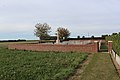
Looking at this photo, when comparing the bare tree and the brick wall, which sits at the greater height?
the bare tree

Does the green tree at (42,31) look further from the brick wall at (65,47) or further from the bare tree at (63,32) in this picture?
the brick wall at (65,47)

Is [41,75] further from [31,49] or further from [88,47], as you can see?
[31,49]

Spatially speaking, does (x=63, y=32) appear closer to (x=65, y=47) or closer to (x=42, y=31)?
(x=42, y=31)

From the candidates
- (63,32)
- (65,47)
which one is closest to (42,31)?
(63,32)

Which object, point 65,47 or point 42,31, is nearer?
point 65,47

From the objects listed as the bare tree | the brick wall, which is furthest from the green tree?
the brick wall

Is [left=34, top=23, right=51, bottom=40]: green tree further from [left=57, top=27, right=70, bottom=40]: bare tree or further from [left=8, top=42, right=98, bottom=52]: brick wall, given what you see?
[left=8, top=42, right=98, bottom=52]: brick wall

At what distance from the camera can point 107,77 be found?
10.9 meters

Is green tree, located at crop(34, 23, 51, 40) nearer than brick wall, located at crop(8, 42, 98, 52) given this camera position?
No

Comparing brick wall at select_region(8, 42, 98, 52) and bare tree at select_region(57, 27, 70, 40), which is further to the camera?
bare tree at select_region(57, 27, 70, 40)

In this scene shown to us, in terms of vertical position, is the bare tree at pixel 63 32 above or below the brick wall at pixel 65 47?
above

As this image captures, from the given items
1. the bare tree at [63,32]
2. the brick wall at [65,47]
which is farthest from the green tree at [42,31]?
the brick wall at [65,47]

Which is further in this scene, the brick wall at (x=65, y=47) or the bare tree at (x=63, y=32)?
the bare tree at (x=63, y=32)

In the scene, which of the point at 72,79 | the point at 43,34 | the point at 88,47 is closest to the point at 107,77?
the point at 72,79
